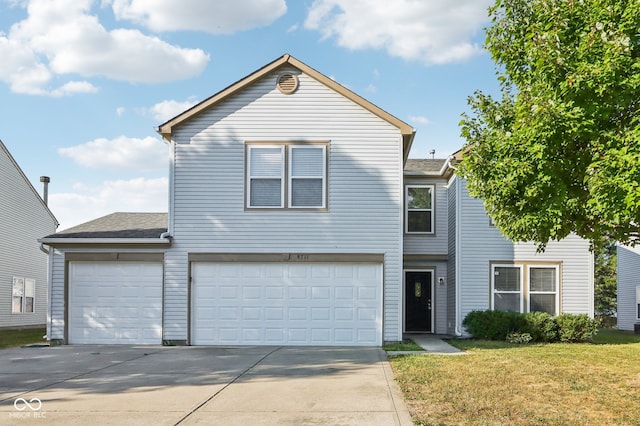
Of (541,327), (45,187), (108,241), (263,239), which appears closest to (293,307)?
(263,239)

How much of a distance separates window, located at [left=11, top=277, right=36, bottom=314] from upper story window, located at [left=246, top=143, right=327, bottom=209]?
15.1m

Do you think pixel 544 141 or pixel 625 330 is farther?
pixel 625 330

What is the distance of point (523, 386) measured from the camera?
9.37m

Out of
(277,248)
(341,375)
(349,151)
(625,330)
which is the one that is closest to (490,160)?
(341,375)

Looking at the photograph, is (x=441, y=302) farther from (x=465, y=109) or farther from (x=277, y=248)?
(x=465, y=109)

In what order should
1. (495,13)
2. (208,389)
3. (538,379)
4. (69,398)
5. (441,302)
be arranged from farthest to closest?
(441,302) → (495,13) → (538,379) → (208,389) → (69,398)

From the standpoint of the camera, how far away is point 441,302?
63.6 feet

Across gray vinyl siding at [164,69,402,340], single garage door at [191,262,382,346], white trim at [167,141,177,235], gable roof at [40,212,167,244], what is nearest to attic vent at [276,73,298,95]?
gray vinyl siding at [164,69,402,340]

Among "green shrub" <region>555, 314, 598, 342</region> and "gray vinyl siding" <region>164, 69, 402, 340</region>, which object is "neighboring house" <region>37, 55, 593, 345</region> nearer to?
"gray vinyl siding" <region>164, 69, 402, 340</region>

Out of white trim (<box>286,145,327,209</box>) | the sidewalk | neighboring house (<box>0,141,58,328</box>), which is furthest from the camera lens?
neighboring house (<box>0,141,58,328</box>)

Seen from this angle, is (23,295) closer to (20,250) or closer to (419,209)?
(20,250)

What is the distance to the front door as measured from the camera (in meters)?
19.6

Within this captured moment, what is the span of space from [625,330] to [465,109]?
1774 cm

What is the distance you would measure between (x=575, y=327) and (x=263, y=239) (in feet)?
29.4
